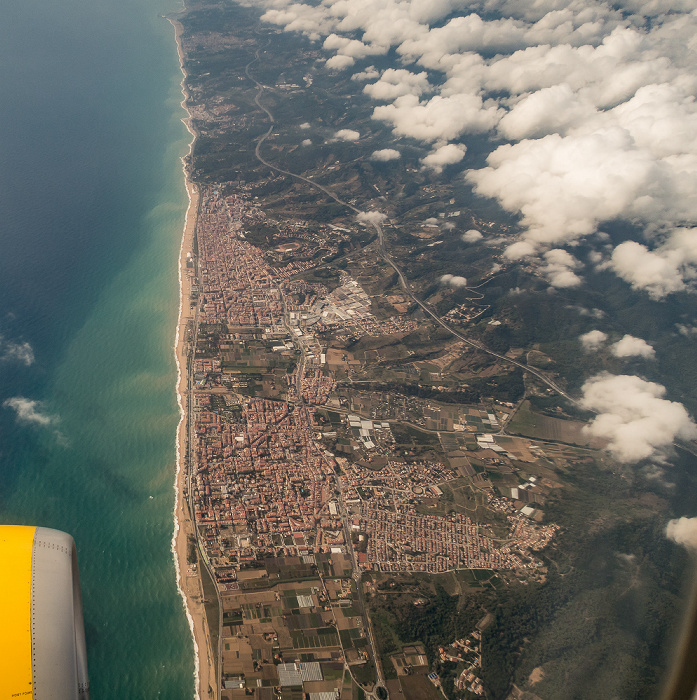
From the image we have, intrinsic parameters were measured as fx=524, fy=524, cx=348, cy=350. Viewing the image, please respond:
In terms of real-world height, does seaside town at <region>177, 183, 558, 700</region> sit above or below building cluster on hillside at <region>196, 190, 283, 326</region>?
below

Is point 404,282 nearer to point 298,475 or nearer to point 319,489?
point 298,475

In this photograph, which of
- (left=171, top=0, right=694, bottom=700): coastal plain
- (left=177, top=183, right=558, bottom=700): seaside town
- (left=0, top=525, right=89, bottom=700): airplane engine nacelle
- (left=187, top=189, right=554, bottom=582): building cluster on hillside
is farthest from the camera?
(left=187, top=189, right=554, bottom=582): building cluster on hillside

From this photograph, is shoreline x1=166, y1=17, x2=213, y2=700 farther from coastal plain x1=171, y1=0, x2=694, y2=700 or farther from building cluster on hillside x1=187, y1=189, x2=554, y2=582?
building cluster on hillside x1=187, y1=189, x2=554, y2=582

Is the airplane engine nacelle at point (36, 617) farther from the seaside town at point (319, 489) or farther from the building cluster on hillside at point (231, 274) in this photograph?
the building cluster on hillside at point (231, 274)

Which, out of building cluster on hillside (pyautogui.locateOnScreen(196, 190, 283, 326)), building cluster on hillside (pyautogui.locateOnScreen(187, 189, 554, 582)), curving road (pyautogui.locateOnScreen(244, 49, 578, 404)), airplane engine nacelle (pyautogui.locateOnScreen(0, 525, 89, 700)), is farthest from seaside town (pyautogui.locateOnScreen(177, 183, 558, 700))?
airplane engine nacelle (pyautogui.locateOnScreen(0, 525, 89, 700))

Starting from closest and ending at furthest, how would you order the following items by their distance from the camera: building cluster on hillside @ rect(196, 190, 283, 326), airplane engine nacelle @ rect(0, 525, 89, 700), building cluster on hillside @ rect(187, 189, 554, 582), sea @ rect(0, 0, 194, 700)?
1. airplane engine nacelle @ rect(0, 525, 89, 700)
2. sea @ rect(0, 0, 194, 700)
3. building cluster on hillside @ rect(187, 189, 554, 582)
4. building cluster on hillside @ rect(196, 190, 283, 326)

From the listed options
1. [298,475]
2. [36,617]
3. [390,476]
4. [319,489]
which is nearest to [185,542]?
[298,475]

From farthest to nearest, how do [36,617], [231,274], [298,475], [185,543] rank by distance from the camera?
[231,274] → [298,475] → [185,543] → [36,617]

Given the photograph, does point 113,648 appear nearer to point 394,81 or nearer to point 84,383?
point 84,383
